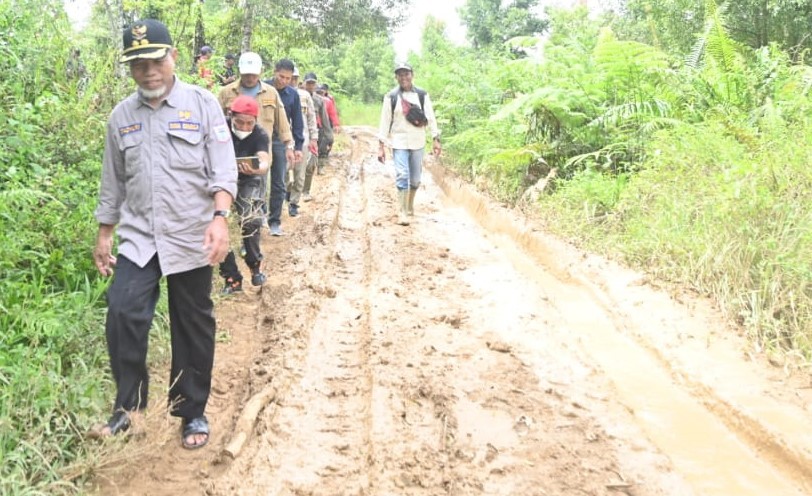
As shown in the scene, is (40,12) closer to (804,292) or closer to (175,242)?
(175,242)

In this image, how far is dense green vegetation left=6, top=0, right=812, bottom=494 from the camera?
3279 millimetres

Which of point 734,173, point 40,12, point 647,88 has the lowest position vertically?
point 734,173

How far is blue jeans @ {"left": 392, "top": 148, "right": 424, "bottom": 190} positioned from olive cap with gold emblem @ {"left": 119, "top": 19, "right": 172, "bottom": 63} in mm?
5886

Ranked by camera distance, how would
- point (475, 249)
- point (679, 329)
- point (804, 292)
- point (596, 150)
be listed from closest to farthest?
1. point (804, 292)
2. point (679, 329)
3. point (475, 249)
4. point (596, 150)

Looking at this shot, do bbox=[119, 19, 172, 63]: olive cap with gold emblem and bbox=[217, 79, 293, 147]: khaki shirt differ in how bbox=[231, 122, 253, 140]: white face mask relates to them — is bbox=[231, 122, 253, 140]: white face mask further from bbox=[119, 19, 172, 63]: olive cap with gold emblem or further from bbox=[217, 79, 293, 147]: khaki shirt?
bbox=[119, 19, 172, 63]: olive cap with gold emblem

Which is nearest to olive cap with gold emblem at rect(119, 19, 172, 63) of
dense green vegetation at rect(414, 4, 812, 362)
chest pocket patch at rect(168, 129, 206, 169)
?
chest pocket patch at rect(168, 129, 206, 169)

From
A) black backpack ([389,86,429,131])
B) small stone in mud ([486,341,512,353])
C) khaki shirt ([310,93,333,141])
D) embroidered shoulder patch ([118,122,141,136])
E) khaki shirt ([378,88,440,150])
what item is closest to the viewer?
embroidered shoulder patch ([118,122,141,136])

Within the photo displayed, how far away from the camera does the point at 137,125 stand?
2.92m

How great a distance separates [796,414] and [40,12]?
620cm

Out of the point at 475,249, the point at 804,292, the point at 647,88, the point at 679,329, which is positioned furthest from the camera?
the point at 647,88

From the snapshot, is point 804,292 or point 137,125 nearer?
point 137,125

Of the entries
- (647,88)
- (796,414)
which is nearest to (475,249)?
(647,88)

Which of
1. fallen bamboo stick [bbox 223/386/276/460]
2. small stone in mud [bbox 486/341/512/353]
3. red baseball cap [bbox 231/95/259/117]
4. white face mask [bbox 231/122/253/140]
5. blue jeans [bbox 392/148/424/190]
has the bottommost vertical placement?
small stone in mud [bbox 486/341/512/353]

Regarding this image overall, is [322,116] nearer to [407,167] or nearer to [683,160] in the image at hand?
[407,167]
